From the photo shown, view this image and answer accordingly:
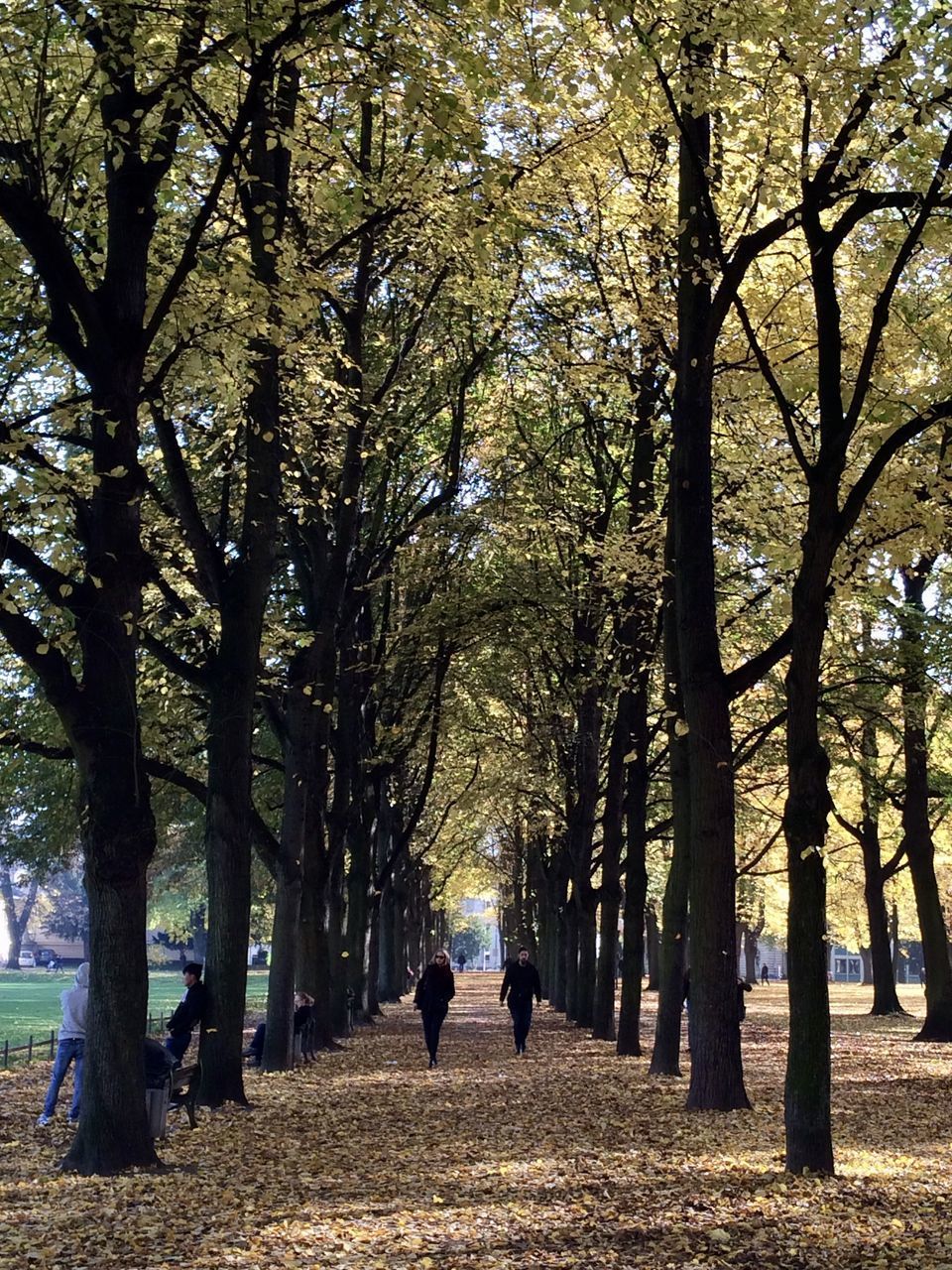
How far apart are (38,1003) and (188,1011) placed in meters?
43.8

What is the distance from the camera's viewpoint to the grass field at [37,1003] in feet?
119

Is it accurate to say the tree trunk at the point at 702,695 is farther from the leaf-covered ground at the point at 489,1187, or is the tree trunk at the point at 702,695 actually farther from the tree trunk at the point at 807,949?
the tree trunk at the point at 807,949

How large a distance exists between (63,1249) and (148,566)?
495 cm

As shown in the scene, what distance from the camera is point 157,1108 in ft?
36.2

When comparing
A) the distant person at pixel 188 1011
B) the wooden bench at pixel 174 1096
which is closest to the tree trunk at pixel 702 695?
the wooden bench at pixel 174 1096

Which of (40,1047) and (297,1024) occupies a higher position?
(297,1024)

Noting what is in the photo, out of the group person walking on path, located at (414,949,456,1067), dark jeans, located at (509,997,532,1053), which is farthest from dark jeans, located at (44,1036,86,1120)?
dark jeans, located at (509,997,532,1053)

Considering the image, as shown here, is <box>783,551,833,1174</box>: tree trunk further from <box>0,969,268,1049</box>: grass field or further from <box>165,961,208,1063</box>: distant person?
<box>0,969,268,1049</box>: grass field

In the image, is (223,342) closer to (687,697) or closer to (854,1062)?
(687,697)

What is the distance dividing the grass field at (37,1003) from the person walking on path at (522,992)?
39.4ft

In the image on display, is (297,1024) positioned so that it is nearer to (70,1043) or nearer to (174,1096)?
(174,1096)

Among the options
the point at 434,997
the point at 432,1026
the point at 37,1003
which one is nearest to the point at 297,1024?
the point at 432,1026

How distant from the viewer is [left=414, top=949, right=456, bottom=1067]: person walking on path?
2155 cm

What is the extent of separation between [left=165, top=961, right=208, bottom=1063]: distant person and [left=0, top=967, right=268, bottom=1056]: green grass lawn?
14.8 meters
